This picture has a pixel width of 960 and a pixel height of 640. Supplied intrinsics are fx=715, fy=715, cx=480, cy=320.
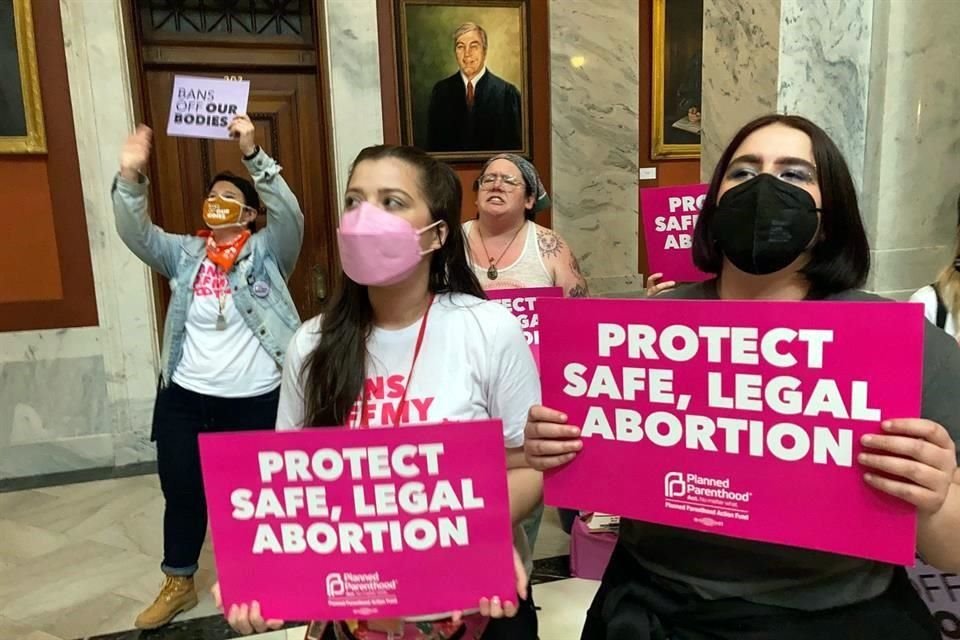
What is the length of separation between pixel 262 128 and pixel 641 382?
14.4 feet

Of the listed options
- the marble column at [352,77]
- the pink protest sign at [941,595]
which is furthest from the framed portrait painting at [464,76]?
the pink protest sign at [941,595]

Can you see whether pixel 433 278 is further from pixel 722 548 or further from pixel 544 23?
pixel 544 23

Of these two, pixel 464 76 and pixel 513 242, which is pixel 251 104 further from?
pixel 513 242

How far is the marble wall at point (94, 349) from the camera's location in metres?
4.23

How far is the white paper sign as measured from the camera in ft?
8.39

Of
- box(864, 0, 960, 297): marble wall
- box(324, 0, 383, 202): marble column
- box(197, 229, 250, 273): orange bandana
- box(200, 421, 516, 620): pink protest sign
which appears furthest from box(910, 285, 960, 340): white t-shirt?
box(324, 0, 383, 202): marble column

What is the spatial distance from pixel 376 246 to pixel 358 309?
17 centimetres

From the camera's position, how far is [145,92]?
4.66m

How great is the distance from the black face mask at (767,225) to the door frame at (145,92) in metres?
3.36

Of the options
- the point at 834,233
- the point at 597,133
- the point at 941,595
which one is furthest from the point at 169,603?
the point at 597,133

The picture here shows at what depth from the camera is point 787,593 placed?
1145 mm

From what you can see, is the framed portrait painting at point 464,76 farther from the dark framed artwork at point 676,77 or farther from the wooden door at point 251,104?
the dark framed artwork at point 676,77

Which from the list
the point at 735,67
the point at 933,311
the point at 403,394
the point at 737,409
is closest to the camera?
the point at 737,409

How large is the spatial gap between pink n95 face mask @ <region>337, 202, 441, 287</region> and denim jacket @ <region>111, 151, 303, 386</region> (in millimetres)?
1256
